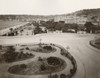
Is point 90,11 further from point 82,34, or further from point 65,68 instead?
point 65,68

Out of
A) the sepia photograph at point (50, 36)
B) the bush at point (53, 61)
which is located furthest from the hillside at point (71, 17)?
the bush at point (53, 61)

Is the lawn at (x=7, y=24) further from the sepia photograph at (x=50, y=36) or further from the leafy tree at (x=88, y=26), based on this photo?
the leafy tree at (x=88, y=26)

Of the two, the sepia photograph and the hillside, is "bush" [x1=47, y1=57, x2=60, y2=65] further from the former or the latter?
the hillside

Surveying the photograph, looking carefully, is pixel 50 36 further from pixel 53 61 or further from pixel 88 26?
pixel 88 26

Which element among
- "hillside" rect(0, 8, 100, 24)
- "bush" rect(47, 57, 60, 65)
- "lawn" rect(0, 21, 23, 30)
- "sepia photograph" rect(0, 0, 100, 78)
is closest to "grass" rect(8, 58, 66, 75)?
"sepia photograph" rect(0, 0, 100, 78)

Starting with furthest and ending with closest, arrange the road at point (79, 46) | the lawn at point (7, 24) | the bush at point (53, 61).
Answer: the bush at point (53, 61), the lawn at point (7, 24), the road at point (79, 46)

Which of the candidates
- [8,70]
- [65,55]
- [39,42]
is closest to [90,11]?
[65,55]

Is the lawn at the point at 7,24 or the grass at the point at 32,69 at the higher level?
the lawn at the point at 7,24

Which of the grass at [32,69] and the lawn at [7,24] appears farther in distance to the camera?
the lawn at [7,24]
